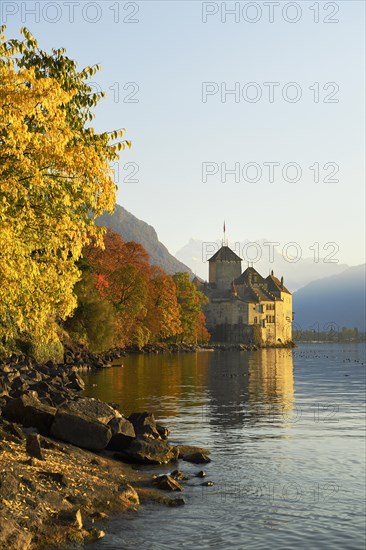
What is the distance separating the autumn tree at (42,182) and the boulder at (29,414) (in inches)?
91.6

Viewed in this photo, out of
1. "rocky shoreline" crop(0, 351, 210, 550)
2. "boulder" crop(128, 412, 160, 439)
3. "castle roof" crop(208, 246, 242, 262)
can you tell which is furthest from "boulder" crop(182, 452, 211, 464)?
"castle roof" crop(208, 246, 242, 262)

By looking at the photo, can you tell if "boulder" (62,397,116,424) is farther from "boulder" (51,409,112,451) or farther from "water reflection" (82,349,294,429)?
"water reflection" (82,349,294,429)

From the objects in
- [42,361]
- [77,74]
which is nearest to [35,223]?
[77,74]

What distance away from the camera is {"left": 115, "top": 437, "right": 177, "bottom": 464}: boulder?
23.0 m

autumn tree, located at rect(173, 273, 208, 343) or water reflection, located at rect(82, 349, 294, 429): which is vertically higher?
autumn tree, located at rect(173, 273, 208, 343)

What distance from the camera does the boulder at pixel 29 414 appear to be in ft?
75.0

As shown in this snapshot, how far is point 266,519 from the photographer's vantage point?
1778 centimetres

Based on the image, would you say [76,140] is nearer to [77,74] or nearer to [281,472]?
[77,74]

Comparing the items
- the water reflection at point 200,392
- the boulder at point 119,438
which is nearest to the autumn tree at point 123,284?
the water reflection at point 200,392

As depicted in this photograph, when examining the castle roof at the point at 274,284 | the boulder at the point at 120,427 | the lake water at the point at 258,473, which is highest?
the castle roof at the point at 274,284

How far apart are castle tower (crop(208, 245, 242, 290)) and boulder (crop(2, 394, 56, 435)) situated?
163167 millimetres

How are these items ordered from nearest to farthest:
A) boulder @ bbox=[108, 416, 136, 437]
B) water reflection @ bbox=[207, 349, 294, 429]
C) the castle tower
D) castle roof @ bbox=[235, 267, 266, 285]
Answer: boulder @ bbox=[108, 416, 136, 437], water reflection @ bbox=[207, 349, 294, 429], castle roof @ bbox=[235, 267, 266, 285], the castle tower

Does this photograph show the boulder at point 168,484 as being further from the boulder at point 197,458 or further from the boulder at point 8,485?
the boulder at point 8,485

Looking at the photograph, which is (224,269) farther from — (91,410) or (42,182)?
(42,182)
